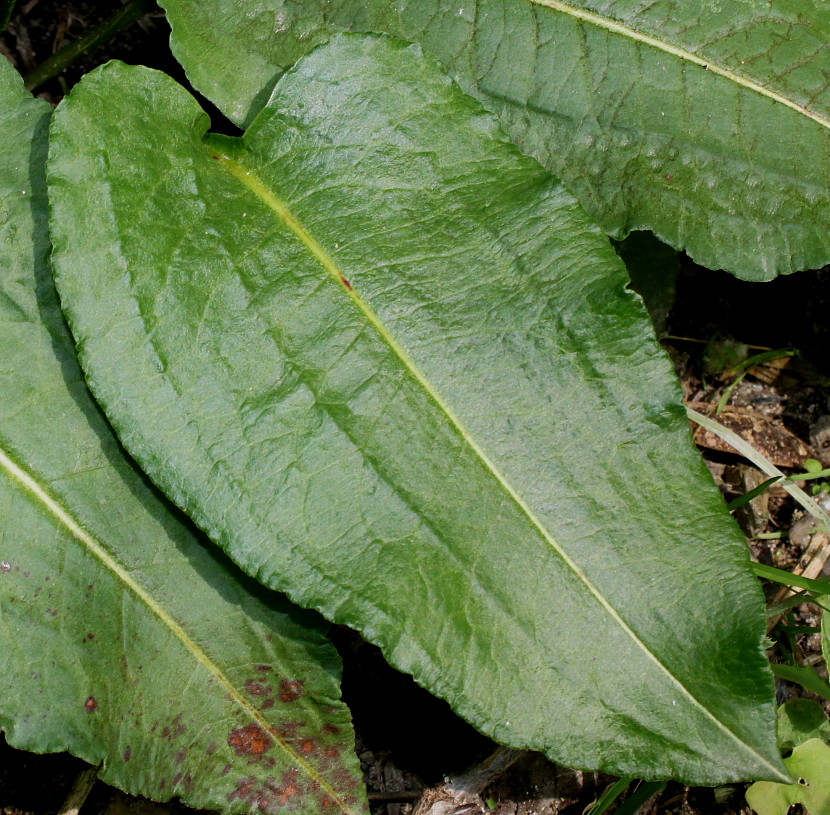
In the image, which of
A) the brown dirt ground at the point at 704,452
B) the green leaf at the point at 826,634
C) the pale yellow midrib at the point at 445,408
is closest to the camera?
the pale yellow midrib at the point at 445,408

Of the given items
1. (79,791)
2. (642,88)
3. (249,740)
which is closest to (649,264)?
(642,88)

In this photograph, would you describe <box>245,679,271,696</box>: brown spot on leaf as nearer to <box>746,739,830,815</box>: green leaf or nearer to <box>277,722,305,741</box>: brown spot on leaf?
<box>277,722,305,741</box>: brown spot on leaf

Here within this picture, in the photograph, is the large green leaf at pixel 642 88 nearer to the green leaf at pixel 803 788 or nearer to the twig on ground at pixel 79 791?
the green leaf at pixel 803 788

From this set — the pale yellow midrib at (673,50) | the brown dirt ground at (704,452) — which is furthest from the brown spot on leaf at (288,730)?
the pale yellow midrib at (673,50)

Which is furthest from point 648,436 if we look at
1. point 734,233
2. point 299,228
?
point 299,228

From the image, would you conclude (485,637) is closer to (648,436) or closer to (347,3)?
(648,436)

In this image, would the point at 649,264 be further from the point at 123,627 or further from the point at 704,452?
the point at 123,627
